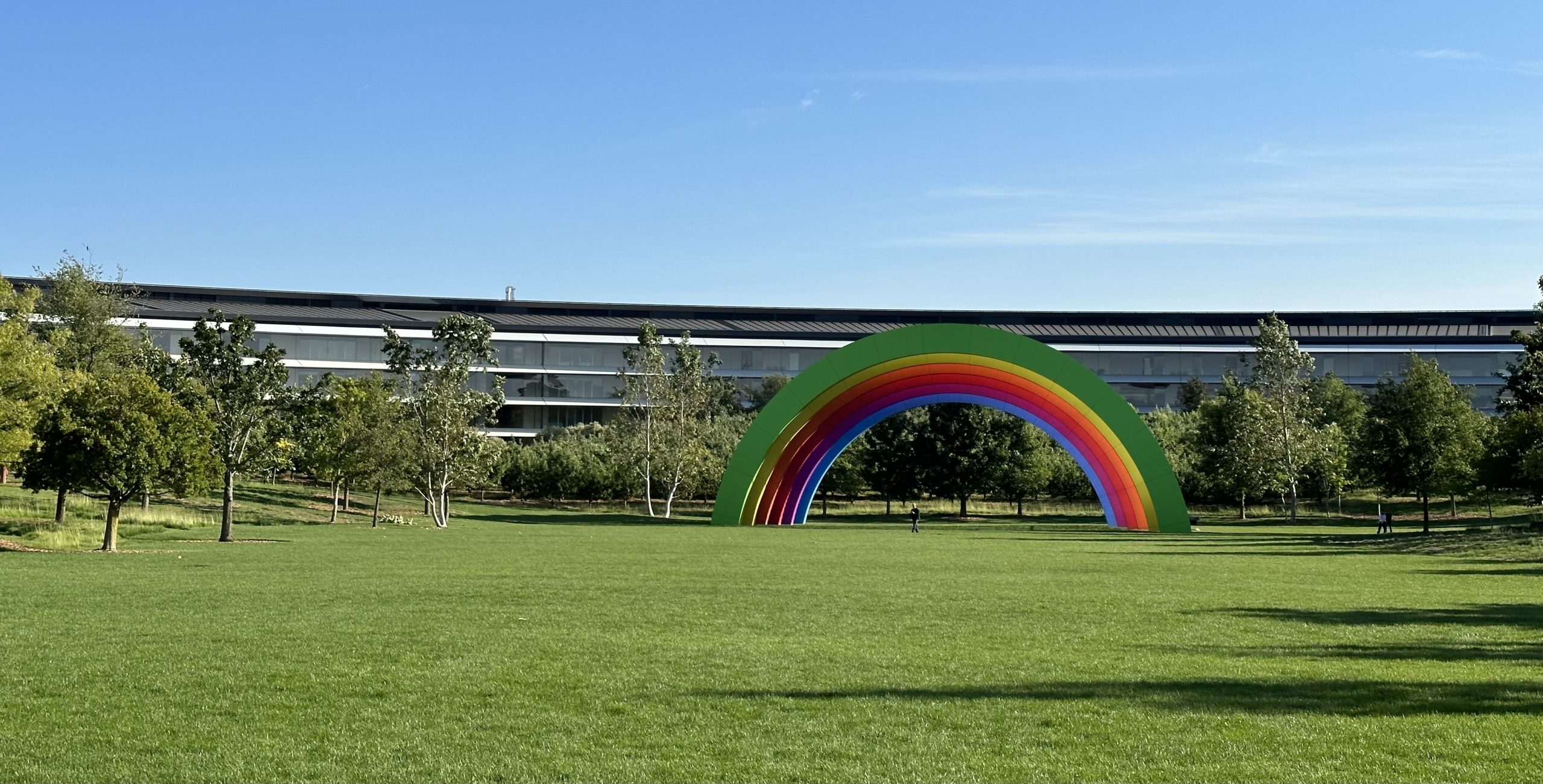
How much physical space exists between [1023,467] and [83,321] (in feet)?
132

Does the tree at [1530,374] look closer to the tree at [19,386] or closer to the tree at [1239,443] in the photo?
the tree at [1239,443]

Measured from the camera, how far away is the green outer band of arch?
141ft

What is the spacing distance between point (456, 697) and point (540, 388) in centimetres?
8511

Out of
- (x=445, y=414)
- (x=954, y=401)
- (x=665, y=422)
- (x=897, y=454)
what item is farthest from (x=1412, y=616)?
(x=665, y=422)

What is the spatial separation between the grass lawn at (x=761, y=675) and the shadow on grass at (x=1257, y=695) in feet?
0.12

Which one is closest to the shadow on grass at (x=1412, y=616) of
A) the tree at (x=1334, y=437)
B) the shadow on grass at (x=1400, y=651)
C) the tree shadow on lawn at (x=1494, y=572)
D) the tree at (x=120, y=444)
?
the shadow on grass at (x=1400, y=651)

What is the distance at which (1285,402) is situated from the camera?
200ft

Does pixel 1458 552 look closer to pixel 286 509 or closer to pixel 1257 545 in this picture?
pixel 1257 545

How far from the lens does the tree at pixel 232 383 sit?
118 feet

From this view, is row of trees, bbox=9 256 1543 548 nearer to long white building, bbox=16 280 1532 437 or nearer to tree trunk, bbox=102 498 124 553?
tree trunk, bbox=102 498 124 553

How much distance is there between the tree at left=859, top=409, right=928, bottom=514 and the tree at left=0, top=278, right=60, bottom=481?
39.5 meters

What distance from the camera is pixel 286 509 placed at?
5253 centimetres

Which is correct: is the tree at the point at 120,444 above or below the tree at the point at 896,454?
below

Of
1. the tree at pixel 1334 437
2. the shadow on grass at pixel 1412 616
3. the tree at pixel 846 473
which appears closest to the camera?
the shadow on grass at pixel 1412 616
